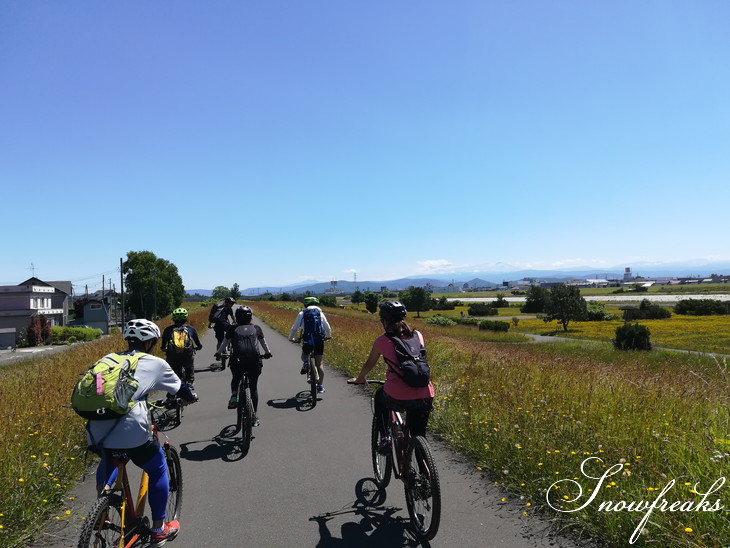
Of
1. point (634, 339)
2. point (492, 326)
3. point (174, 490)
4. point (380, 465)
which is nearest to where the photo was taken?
point (174, 490)

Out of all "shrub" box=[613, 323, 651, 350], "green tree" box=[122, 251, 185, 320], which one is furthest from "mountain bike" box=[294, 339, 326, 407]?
"green tree" box=[122, 251, 185, 320]

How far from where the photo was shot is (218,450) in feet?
19.6

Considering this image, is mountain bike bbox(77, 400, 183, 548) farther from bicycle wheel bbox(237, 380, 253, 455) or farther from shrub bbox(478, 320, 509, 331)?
shrub bbox(478, 320, 509, 331)

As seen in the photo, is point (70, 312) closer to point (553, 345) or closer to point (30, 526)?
point (553, 345)

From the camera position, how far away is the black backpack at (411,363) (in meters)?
3.71

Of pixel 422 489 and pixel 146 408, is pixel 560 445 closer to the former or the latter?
pixel 422 489

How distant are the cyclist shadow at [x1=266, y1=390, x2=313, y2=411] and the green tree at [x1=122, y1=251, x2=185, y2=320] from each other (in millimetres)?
94358

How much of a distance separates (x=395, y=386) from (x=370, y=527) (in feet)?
4.08

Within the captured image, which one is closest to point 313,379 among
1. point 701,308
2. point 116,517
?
point 116,517

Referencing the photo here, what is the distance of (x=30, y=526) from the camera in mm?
3736

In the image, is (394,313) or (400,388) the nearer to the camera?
(400,388)

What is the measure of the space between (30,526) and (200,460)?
2.02 meters

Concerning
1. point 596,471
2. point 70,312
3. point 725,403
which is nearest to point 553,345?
point 725,403
